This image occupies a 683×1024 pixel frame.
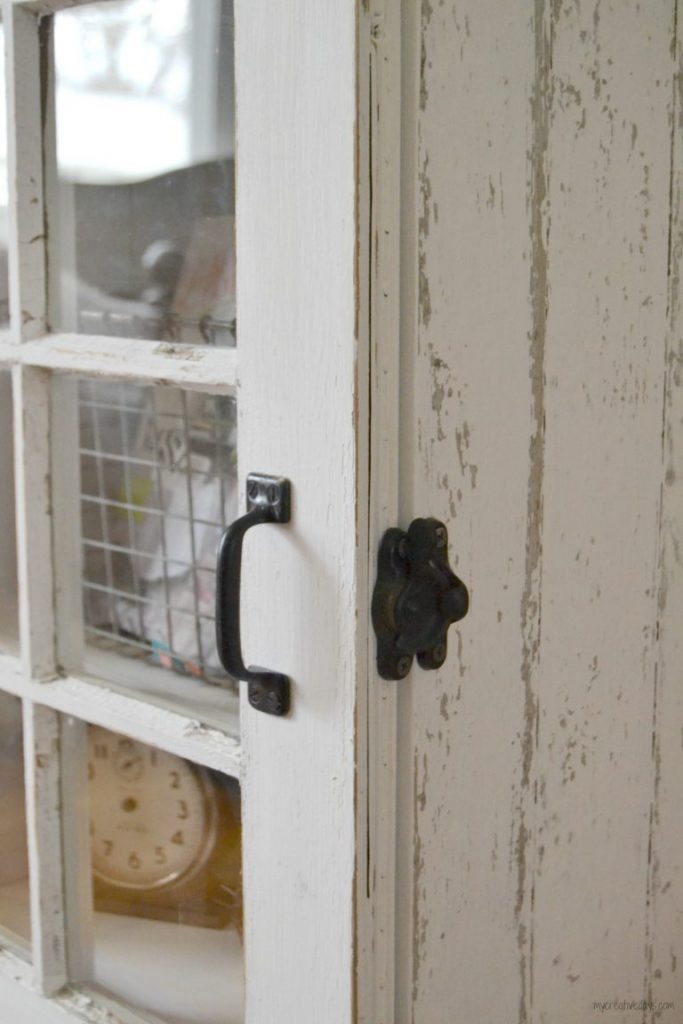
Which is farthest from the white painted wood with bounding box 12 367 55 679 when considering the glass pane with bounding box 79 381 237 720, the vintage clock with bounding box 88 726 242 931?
the glass pane with bounding box 79 381 237 720

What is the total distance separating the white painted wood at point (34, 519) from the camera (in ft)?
3.43

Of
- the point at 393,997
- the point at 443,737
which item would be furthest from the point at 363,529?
the point at 393,997

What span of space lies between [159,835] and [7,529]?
0.34m

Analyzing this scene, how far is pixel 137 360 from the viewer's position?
3.06 ft

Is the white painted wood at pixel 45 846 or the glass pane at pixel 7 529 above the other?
the glass pane at pixel 7 529

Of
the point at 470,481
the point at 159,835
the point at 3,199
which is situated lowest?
the point at 159,835

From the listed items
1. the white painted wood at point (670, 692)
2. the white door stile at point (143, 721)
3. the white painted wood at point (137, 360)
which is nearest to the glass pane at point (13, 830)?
the white door stile at point (143, 721)

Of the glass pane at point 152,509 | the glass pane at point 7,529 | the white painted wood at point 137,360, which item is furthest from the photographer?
the glass pane at point 152,509

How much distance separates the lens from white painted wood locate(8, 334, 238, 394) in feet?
2.88

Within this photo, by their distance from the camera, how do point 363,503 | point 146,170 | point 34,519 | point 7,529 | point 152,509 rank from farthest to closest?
point 152,509 < point 146,170 < point 7,529 < point 34,519 < point 363,503

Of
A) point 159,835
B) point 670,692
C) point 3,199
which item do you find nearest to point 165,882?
point 159,835

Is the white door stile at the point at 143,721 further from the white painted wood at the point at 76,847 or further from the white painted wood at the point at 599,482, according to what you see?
the white painted wood at the point at 599,482

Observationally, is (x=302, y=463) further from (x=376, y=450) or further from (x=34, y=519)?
(x=34, y=519)

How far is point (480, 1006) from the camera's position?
0.95 meters
